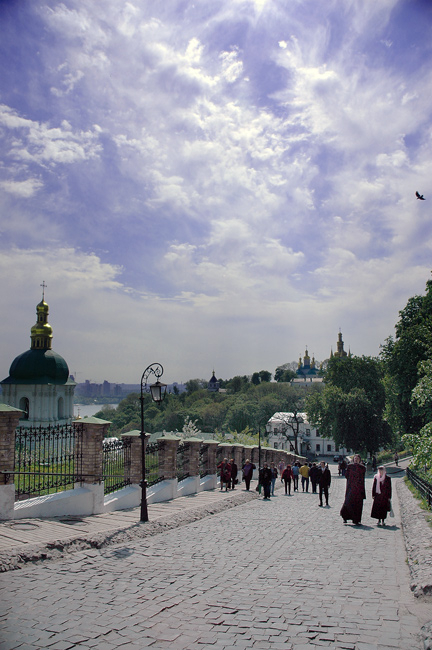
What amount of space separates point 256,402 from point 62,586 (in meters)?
88.0

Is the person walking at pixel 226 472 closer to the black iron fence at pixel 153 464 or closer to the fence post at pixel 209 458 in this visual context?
the fence post at pixel 209 458

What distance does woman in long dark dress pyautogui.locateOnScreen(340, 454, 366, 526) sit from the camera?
35.2 ft

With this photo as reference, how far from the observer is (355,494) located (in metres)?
10.7

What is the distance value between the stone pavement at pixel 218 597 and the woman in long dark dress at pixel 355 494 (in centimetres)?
177

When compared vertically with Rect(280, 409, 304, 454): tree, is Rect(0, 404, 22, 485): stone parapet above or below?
above

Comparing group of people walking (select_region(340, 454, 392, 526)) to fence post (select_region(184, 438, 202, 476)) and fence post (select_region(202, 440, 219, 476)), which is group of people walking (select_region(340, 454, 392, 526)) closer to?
fence post (select_region(184, 438, 202, 476))

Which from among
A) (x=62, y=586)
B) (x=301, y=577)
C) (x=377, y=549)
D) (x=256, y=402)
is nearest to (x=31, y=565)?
(x=62, y=586)

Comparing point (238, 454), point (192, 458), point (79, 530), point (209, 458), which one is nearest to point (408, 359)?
point (238, 454)

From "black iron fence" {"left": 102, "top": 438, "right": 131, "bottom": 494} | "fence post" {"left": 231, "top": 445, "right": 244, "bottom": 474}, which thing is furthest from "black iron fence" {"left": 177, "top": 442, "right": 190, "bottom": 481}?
"fence post" {"left": 231, "top": 445, "right": 244, "bottom": 474}

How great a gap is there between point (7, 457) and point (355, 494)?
721 centimetres

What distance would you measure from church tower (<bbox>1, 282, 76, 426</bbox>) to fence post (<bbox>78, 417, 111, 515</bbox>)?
36802mm

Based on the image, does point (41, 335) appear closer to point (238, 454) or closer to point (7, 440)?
point (238, 454)

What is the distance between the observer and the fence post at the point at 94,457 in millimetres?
10805

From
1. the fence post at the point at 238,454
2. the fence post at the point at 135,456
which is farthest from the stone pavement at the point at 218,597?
the fence post at the point at 238,454
